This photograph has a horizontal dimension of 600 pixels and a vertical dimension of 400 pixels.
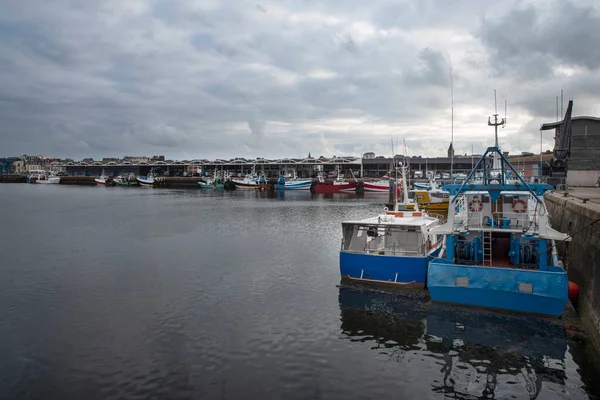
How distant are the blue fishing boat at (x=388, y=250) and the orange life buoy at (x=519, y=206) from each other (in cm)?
384

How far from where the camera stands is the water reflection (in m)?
11.5

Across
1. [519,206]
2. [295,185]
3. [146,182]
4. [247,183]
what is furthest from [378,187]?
[519,206]

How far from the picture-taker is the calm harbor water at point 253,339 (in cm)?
1148

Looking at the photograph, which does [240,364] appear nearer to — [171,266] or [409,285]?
[409,285]

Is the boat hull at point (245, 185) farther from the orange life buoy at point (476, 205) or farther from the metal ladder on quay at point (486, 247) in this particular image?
the metal ladder on quay at point (486, 247)

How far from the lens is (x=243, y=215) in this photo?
53.8m

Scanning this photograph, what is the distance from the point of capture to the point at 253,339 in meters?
14.6

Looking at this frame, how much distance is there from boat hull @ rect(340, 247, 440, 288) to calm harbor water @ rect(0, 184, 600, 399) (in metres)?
0.73

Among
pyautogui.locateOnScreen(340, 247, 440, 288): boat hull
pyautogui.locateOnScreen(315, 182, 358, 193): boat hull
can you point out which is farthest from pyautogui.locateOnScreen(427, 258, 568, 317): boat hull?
pyautogui.locateOnScreen(315, 182, 358, 193): boat hull

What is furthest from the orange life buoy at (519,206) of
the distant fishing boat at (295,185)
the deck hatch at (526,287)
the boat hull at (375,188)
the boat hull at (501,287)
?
the distant fishing boat at (295,185)

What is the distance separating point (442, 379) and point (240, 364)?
566 cm

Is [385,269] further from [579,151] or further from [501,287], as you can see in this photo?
[579,151]

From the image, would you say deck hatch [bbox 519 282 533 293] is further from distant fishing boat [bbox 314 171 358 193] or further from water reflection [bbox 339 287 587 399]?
distant fishing boat [bbox 314 171 358 193]

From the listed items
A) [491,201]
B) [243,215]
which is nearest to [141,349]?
[491,201]
